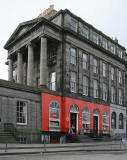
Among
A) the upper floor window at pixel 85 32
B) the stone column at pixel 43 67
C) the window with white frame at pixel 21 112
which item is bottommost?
the window with white frame at pixel 21 112

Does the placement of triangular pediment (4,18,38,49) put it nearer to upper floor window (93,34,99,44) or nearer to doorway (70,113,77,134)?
Answer: upper floor window (93,34,99,44)

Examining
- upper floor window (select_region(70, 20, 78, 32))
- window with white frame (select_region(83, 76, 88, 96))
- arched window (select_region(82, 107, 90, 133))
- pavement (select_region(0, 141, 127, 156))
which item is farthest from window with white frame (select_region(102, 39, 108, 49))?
pavement (select_region(0, 141, 127, 156))

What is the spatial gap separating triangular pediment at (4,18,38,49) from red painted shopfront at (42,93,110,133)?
1215 centimetres

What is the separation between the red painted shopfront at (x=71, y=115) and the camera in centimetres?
3284

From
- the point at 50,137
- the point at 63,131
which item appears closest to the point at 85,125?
the point at 63,131

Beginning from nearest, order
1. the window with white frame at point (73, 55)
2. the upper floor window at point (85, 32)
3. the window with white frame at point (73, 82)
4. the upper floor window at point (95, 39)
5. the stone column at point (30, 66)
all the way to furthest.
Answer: the stone column at point (30, 66) → the window with white frame at point (73, 82) → the window with white frame at point (73, 55) → the upper floor window at point (85, 32) → the upper floor window at point (95, 39)

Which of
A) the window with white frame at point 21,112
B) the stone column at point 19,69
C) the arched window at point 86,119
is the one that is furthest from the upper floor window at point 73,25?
the window with white frame at point 21,112

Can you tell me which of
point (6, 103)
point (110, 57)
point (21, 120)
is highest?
point (110, 57)

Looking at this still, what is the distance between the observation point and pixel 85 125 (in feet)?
126

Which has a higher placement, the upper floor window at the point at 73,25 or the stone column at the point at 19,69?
the upper floor window at the point at 73,25

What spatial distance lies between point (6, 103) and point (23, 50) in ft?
50.0

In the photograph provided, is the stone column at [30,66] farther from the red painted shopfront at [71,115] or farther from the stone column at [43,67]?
the red painted shopfront at [71,115]

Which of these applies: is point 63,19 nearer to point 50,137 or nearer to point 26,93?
point 26,93

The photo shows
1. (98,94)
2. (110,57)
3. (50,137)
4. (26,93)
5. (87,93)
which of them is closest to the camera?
(26,93)
